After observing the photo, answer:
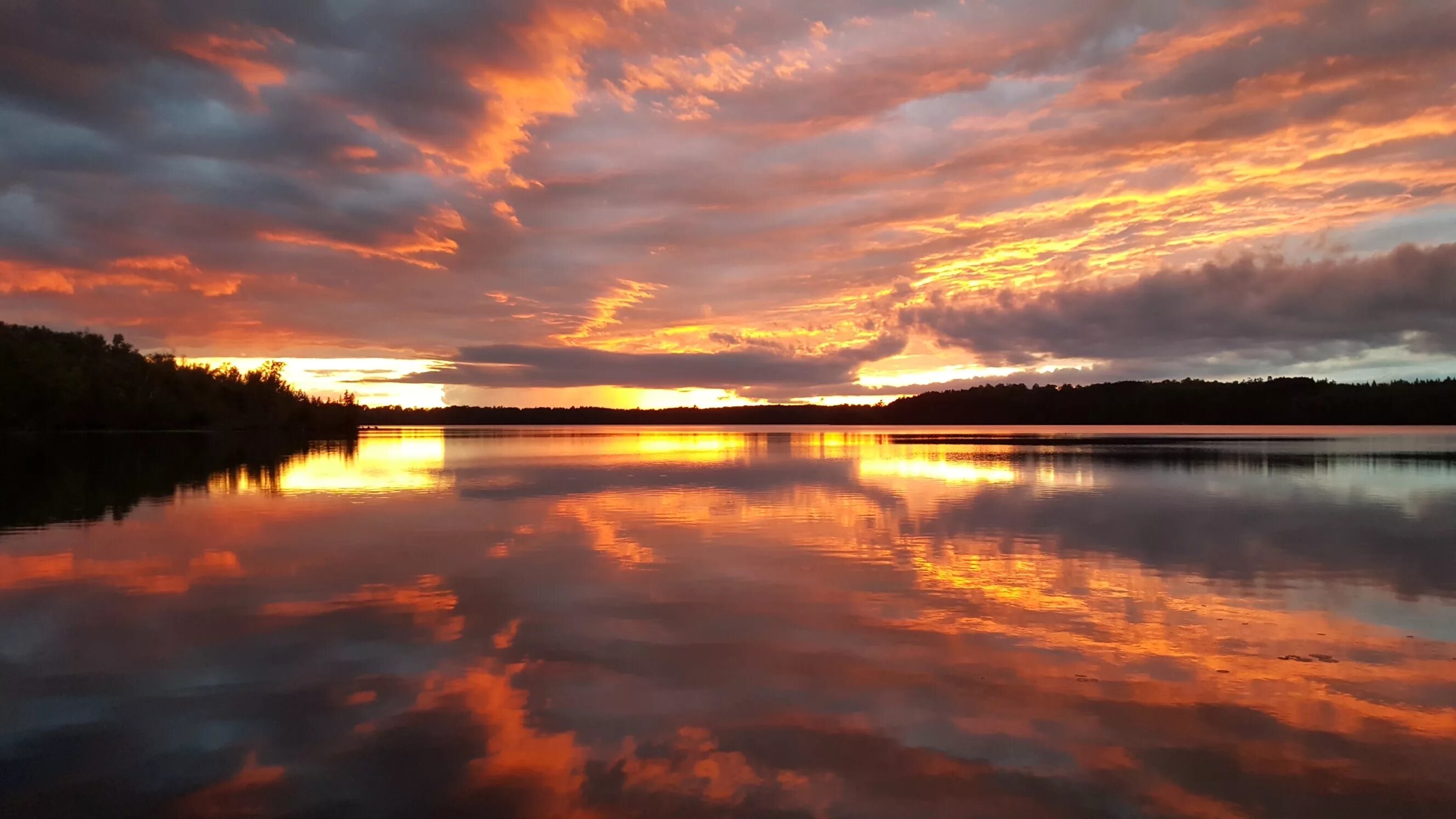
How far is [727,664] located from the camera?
8.52 meters

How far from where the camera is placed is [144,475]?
3269cm

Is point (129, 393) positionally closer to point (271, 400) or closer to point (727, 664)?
point (271, 400)

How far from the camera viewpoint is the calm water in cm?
574

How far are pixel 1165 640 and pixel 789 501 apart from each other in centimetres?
1473

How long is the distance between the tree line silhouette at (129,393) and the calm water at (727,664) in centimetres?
8045

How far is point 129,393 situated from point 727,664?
108 metres

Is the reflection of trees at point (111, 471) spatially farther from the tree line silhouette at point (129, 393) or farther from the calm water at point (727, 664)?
the tree line silhouette at point (129, 393)

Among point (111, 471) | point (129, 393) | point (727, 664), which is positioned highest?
point (129, 393)

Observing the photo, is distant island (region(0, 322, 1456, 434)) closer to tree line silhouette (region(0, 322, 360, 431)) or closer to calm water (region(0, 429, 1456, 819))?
tree line silhouette (region(0, 322, 360, 431))

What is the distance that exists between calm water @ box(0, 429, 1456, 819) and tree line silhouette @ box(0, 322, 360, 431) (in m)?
80.5

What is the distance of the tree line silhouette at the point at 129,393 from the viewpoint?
83.1 metres

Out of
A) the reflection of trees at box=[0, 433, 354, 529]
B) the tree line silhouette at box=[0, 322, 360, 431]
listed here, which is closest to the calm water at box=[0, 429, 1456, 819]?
the reflection of trees at box=[0, 433, 354, 529]

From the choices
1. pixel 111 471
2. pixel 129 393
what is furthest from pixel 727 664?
pixel 129 393

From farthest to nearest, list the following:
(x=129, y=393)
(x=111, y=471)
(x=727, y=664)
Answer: (x=129, y=393) < (x=111, y=471) < (x=727, y=664)
